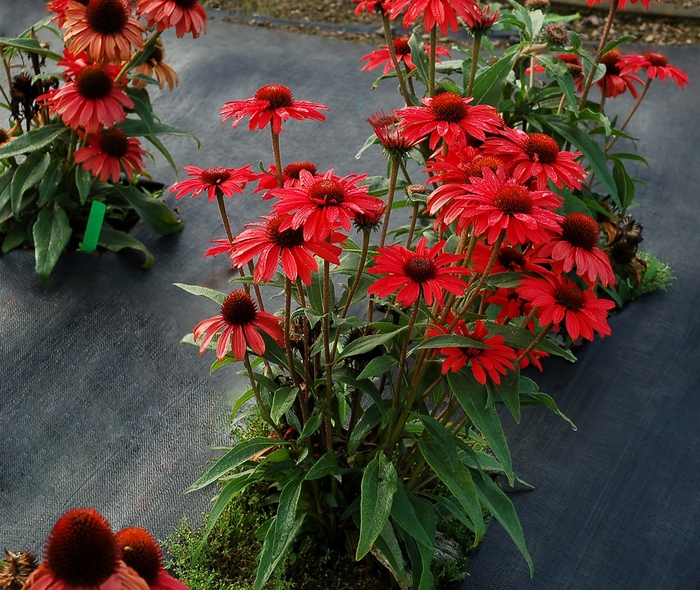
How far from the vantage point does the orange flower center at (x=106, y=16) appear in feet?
7.15

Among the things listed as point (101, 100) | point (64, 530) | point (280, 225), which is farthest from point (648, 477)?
point (101, 100)

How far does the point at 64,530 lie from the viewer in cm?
83

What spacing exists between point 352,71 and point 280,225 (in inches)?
102

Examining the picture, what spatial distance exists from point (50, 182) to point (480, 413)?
166 cm

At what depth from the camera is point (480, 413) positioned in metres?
1.38

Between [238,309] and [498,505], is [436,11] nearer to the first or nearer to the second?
[238,309]

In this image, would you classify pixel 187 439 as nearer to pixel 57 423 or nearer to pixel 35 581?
pixel 57 423

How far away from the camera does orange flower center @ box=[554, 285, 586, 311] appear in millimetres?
1323

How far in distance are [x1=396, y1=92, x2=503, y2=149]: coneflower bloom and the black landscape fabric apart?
982 mm

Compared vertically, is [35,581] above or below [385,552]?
above

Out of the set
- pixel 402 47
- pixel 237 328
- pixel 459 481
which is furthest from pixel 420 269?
pixel 402 47

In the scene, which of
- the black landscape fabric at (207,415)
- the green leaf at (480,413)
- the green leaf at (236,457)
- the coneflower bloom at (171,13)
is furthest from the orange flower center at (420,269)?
the coneflower bloom at (171,13)

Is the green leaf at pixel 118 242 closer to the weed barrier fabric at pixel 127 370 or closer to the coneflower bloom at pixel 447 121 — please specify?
the weed barrier fabric at pixel 127 370

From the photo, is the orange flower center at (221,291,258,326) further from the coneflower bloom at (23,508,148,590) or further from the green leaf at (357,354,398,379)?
the coneflower bloom at (23,508,148,590)
